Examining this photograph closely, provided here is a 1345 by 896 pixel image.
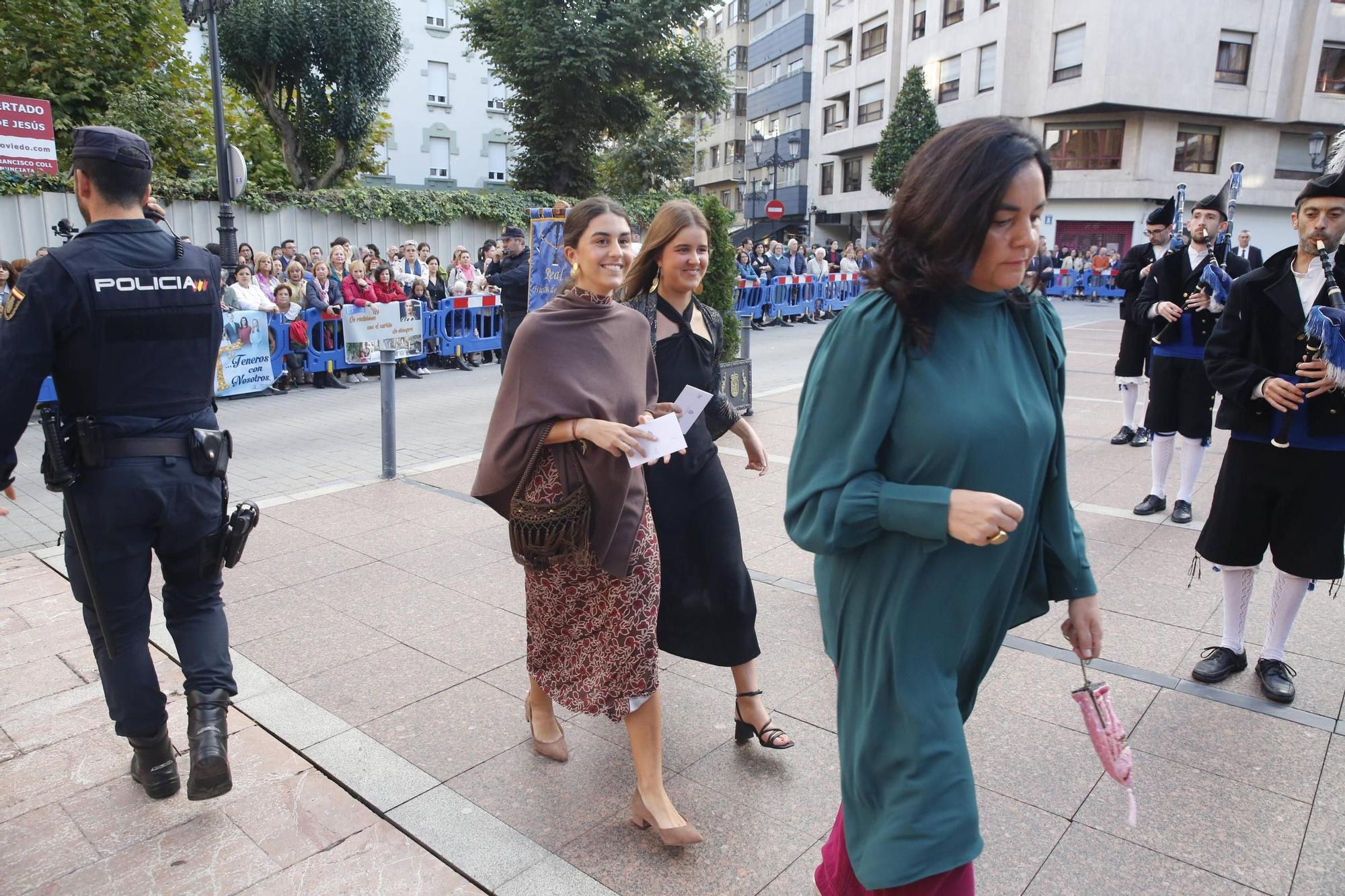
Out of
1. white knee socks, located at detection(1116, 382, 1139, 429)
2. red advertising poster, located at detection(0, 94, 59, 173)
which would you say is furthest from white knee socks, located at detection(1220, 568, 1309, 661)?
red advertising poster, located at detection(0, 94, 59, 173)

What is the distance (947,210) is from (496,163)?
44.4 meters

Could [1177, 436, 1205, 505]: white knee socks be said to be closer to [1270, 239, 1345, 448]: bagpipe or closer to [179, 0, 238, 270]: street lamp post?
[1270, 239, 1345, 448]: bagpipe

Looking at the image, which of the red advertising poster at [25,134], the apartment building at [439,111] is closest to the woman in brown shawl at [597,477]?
the red advertising poster at [25,134]

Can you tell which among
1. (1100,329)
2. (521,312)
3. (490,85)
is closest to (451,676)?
(521,312)

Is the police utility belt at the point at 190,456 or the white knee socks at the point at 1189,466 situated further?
the white knee socks at the point at 1189,466

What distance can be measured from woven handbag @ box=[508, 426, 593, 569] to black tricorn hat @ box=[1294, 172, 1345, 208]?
2955 millimetres

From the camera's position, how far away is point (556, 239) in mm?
8164

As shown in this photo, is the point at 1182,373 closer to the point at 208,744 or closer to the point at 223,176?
the point at 208,744

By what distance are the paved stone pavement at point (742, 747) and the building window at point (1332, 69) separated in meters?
36.8

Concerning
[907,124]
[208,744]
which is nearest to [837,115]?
[907,124]

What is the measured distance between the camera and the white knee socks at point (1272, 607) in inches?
145

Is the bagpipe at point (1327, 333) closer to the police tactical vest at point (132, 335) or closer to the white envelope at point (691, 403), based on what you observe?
the white envelope at point (691, 403)

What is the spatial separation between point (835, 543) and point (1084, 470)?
252 inches

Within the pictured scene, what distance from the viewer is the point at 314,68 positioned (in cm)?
2470
